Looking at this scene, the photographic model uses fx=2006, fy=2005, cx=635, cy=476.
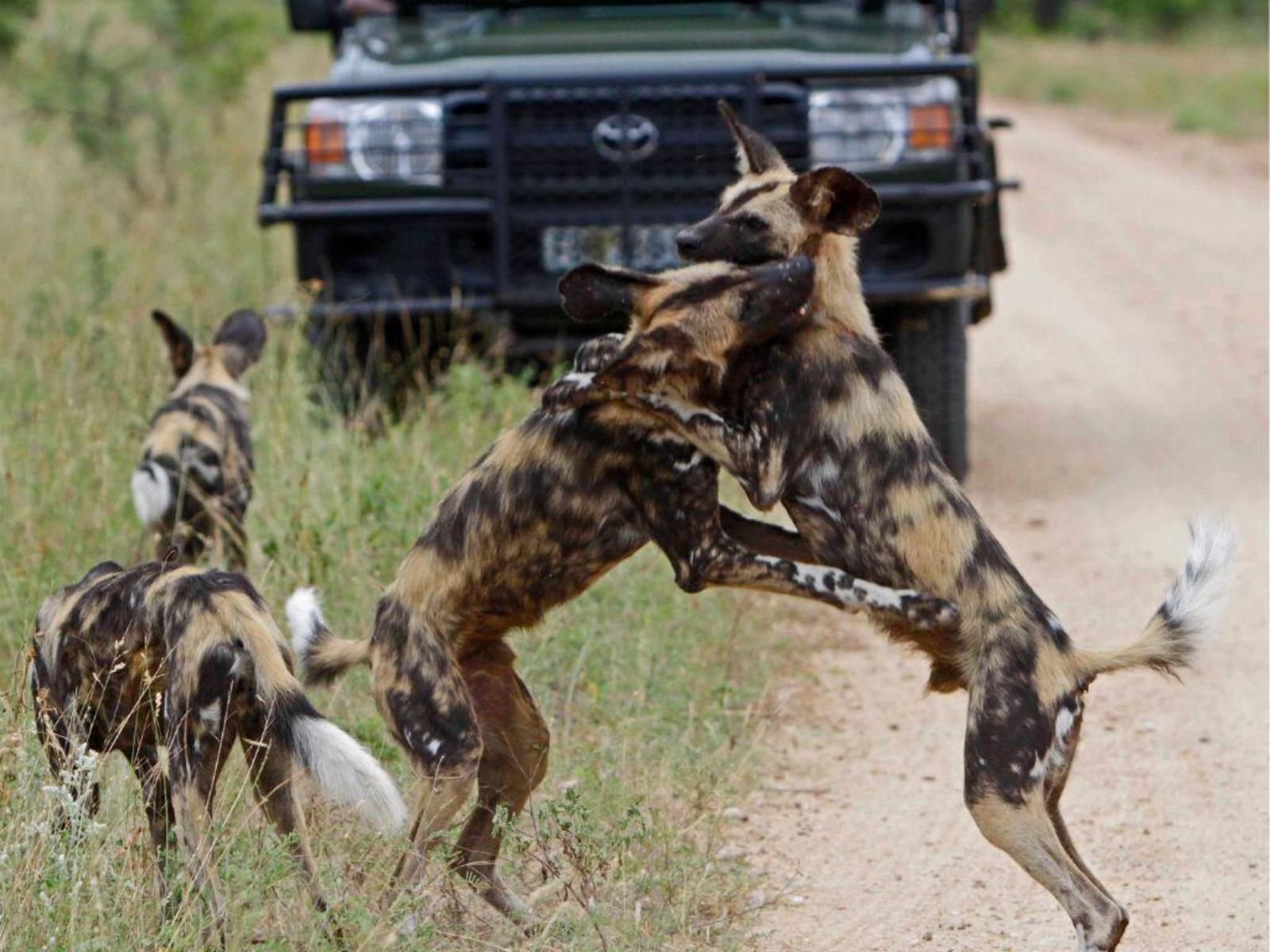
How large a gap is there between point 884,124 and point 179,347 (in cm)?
233

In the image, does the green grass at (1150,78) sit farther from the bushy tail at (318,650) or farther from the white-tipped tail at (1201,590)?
the bushy tail at (318,650)

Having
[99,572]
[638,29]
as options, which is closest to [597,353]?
[99,572]

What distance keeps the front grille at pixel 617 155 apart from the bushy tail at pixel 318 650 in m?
2.89

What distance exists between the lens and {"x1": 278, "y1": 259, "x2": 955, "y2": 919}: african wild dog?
3.47 metres

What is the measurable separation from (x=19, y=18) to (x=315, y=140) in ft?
18.8

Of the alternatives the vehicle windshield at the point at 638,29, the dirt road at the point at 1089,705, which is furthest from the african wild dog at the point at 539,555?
the vehicle windshield at the point at 638,29

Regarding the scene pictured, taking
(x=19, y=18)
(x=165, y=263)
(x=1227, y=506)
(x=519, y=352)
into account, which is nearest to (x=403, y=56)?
(x=519, y=352)

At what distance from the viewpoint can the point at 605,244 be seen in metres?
6.50

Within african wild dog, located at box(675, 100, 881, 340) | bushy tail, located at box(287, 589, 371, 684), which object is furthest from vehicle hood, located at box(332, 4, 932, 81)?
bushy tail, located at box(287, 589, 371, 684)

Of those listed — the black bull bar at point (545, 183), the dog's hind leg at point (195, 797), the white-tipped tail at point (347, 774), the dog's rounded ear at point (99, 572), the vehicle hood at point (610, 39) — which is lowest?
the dog's hind leg at point (195, 797)

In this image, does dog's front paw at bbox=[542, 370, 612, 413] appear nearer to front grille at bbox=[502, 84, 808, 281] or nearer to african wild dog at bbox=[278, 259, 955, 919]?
african wild dog at bbox=[278, 259, 955, 919]

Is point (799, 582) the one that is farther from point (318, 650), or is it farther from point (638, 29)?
point (638, 29)

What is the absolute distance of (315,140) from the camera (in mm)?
6488

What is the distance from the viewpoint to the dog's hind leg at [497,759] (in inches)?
147
